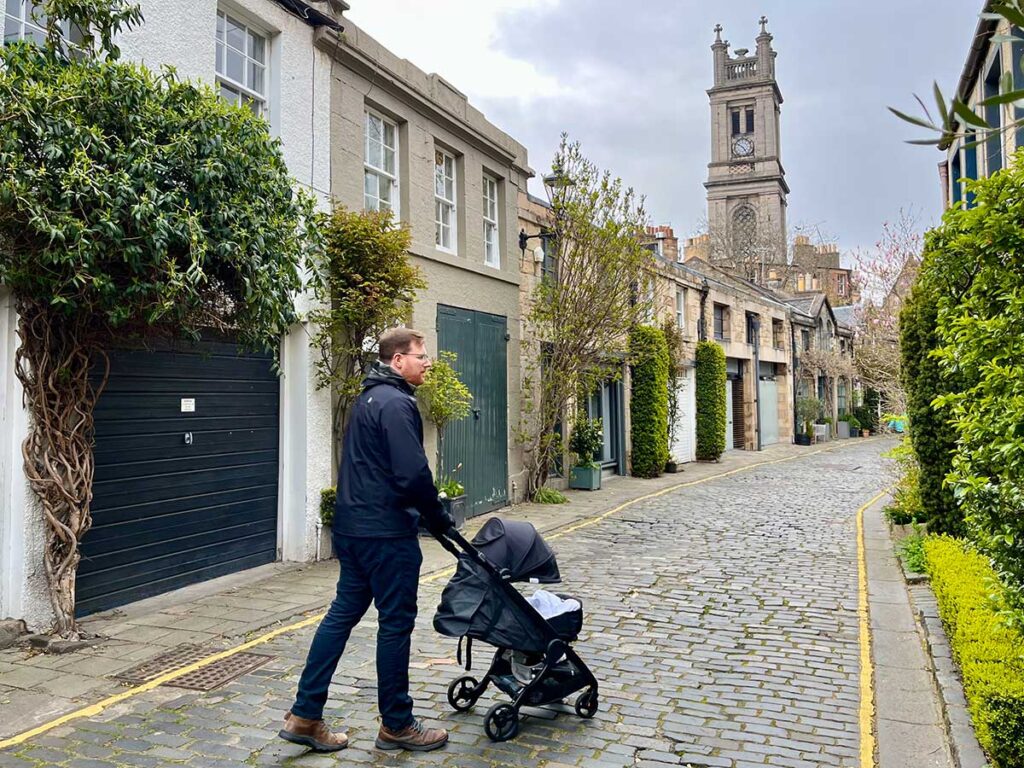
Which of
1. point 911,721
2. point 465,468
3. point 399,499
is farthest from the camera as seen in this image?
point 465,468

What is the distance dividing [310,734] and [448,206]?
956 cm

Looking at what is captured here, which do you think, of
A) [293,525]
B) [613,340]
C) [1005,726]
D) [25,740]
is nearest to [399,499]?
[25,740]

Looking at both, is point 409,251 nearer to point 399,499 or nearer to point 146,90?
point 146,90

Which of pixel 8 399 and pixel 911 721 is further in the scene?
pixel 8 399

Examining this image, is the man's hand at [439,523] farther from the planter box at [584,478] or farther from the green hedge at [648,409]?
the green hedge at [648,409]

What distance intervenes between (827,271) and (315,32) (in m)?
53.4

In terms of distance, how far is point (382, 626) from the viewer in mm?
4074

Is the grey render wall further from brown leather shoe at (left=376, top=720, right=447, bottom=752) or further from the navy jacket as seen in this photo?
brown leather shoe at (left=376, top=720, right=447, bottom=752)

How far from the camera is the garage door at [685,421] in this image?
21.8 m

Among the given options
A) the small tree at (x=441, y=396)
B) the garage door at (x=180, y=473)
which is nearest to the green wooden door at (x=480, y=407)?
the small tree at (x=441, y=396)

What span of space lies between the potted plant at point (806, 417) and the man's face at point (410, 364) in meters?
29.8

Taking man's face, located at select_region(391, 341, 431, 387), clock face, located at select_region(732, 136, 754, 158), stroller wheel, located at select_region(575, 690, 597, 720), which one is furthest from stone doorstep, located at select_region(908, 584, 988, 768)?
clock face, located at select_region(732, 136, 754, 158)

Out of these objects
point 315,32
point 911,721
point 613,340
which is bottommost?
point 911,721

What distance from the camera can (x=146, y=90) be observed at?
5.71 m
